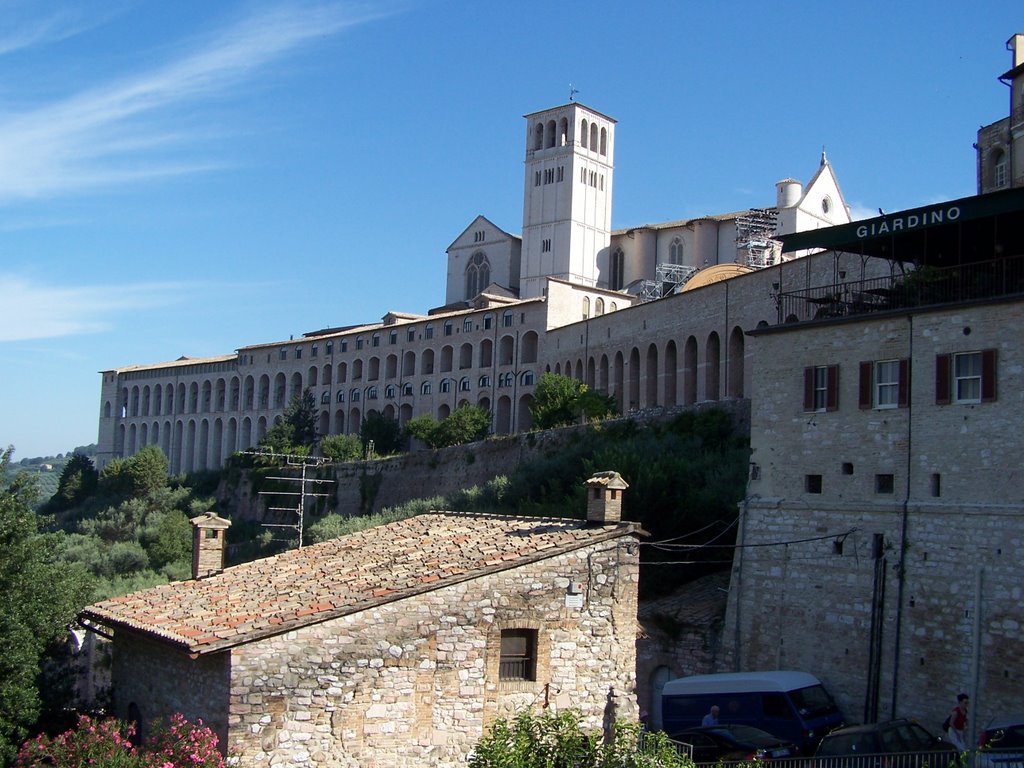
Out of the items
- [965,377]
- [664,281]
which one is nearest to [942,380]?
[965,377]

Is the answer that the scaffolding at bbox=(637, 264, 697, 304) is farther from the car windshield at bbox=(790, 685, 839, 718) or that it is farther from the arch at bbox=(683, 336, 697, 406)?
the car windshield at bbox=(790, 685, 839, 718)

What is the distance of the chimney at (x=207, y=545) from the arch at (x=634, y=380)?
117ft

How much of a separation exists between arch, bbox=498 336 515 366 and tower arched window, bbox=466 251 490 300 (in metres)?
22.1

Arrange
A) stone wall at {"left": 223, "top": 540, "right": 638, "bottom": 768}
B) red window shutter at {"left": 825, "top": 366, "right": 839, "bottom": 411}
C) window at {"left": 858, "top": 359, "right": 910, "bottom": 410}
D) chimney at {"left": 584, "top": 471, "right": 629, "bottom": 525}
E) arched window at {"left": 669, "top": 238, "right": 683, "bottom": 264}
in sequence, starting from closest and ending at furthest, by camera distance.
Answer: stone wall at {"left": 223, "top": 540, "right": 638, "bottom": 768}, chimney at {"left": 584, "top": 471, "right": 629, "bottom": 525}, window at {"left": 858, "top": 359, "right": 910, "bottom": 410}, red window shutter at {"left": 825, "top": 366, "right": 839, "bottom": 411}, arched window at {"left": 669, "top": 238, "right": 683, "bottom": 264}

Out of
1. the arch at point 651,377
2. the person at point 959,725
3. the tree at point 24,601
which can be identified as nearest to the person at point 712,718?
the person at point 959,725

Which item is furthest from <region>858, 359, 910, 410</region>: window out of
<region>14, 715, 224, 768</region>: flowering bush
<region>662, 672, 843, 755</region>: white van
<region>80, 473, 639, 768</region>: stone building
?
<region>14, 715, 224, 768</region>: flowering bush

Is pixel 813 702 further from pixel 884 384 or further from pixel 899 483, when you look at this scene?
pixel 884 384

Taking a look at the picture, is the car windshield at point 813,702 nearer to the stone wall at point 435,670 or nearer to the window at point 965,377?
the stone wall at point 435,670

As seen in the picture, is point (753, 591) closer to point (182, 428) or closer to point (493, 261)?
point (493, 261)

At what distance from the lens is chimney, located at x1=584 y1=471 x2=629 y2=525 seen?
18.8m

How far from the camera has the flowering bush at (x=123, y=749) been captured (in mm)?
14211

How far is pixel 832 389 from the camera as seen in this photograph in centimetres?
2338

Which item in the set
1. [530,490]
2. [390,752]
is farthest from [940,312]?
[530,490]

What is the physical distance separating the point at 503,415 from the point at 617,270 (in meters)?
21.5
